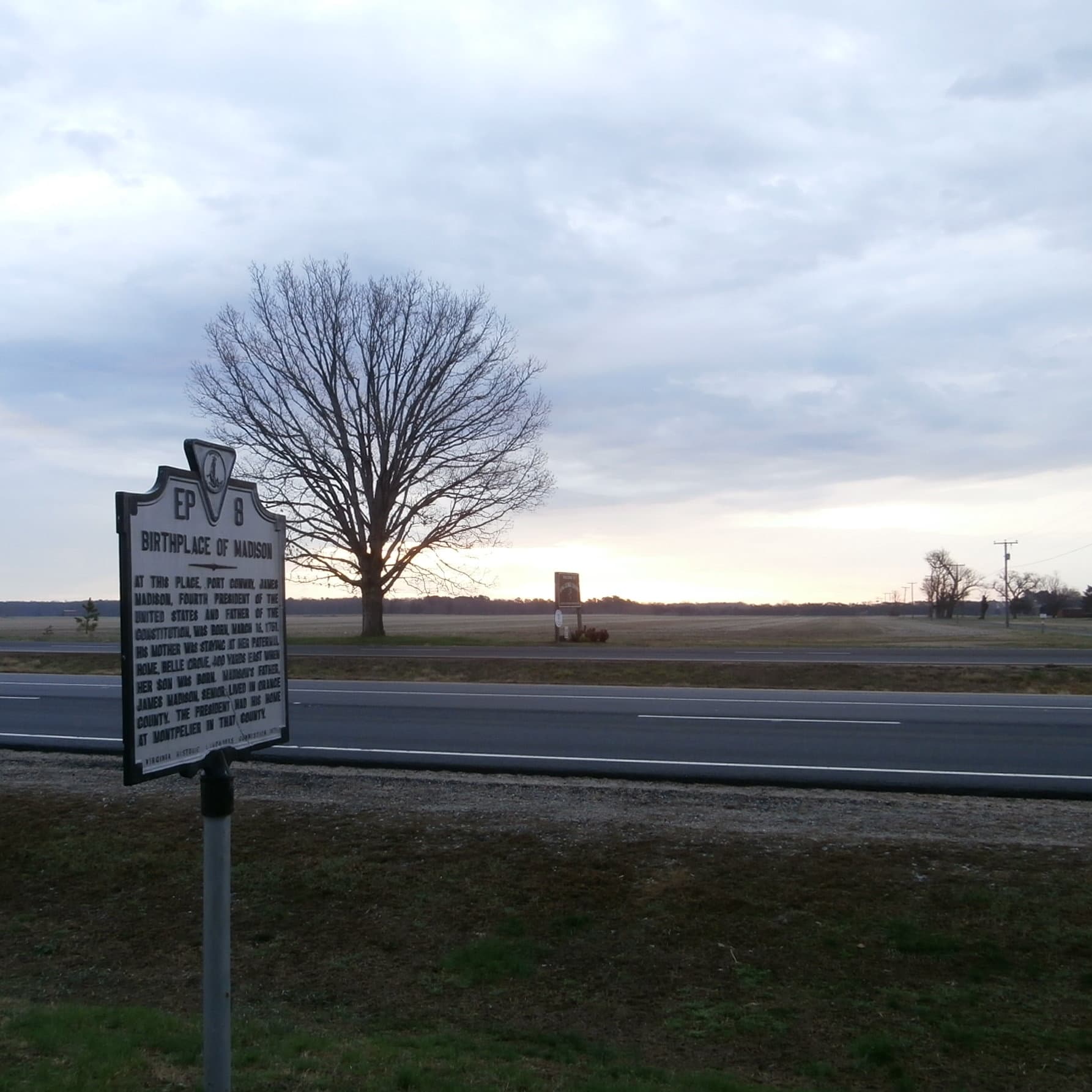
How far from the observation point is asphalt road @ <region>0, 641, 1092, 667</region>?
85.7 feet

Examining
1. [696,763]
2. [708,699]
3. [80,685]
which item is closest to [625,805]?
[696,763]

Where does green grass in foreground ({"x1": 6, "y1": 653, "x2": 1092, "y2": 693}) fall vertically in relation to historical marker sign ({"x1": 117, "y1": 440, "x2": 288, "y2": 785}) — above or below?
below

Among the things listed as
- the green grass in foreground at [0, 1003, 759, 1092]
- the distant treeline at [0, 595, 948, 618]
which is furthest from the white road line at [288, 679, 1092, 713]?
the distant treeline at [0, 595, 948, 618]

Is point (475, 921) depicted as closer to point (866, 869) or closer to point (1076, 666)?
point (866, 869)

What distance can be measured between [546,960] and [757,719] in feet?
31.4

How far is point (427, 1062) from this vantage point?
461cm

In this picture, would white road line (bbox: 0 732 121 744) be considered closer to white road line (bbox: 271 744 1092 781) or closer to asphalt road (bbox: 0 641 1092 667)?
white road line (bbox: 271 744 1092 781)

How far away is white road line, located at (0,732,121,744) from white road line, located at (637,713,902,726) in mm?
6929

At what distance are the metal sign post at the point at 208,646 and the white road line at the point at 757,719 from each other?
10537 millimetres

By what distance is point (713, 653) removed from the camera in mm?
29828

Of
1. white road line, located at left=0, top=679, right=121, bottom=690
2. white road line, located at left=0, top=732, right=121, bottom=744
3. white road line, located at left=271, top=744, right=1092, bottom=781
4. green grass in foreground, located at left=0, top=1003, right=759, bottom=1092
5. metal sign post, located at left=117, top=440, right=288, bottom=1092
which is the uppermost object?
metal sign post, located at left=117, top=440, right=288, bottom=1092

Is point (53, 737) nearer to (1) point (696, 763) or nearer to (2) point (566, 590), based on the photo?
(1) point (696, 763)

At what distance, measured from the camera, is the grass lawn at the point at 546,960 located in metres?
4.62

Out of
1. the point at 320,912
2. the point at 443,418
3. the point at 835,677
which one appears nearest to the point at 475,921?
the point at 320,912
